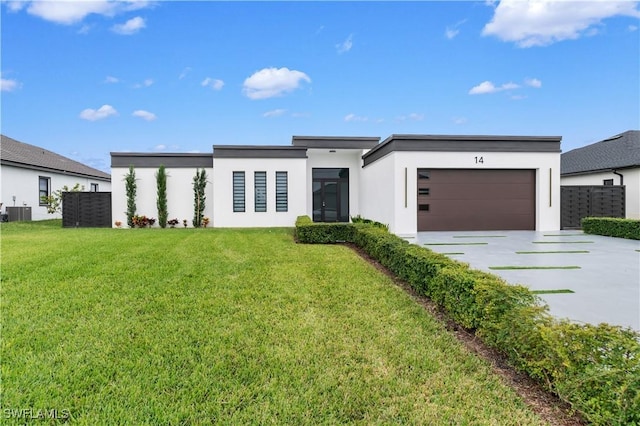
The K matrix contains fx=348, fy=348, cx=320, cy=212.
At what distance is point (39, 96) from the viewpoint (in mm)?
14969

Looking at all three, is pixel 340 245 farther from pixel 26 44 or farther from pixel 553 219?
pixel 26 44

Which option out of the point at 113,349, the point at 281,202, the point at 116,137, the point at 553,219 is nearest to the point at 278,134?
the point at 281,202

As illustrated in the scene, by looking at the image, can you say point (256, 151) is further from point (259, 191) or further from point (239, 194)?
point (239, 194)

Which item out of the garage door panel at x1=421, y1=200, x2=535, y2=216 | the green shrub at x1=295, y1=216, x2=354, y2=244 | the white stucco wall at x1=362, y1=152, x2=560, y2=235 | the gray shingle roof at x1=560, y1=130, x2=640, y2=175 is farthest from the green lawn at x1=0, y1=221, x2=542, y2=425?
the gray shingle roof at x1=560, y1=130, x2=640, y2=175

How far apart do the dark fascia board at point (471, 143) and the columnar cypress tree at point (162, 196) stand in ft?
33.2

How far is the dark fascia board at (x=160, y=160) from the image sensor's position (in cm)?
1597

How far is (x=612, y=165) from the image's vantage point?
57.5ft

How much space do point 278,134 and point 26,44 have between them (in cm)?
1114

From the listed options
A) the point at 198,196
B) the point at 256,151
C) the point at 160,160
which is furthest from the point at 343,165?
the point at 160,160

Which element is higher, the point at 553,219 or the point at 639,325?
the point at 553,219

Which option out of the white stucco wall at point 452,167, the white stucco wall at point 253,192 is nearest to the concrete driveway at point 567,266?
the white stucco wall at point 452,167

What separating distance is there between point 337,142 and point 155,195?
906cm

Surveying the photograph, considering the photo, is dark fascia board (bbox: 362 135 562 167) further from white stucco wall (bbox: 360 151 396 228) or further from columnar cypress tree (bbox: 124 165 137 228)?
columnar cypress tree (bbox: 124 165 137 228)

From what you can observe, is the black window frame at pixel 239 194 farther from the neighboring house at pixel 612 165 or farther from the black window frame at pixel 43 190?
the neighboring house at pixel 612 165
